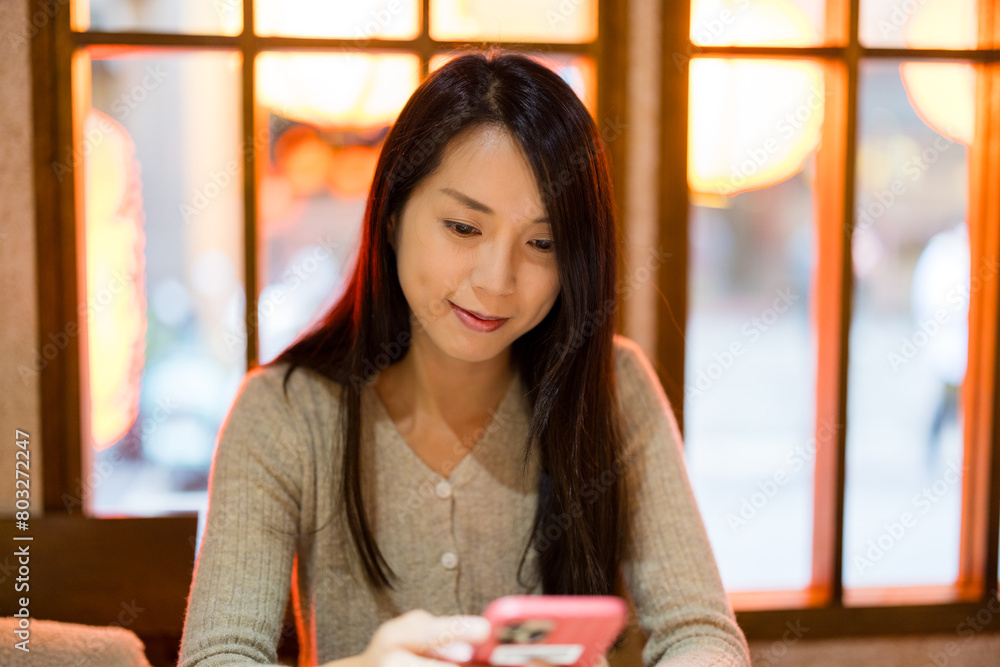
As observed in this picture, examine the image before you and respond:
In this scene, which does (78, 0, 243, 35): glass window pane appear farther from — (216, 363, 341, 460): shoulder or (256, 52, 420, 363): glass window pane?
(216, 363, 341, 460): shoulder

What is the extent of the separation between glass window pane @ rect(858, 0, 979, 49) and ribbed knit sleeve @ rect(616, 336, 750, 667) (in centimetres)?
137

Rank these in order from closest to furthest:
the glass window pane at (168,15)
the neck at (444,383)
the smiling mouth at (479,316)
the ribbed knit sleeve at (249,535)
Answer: the ribbed knit sleeve at (249,535)
the smiling mouth at (479,316)
the neck at (444,383)
the glass window pane at (168,15)

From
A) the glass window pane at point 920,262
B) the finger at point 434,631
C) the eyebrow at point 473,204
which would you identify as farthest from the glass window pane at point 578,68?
the finger at point 434,631

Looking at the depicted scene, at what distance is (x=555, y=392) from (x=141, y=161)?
1404 mm

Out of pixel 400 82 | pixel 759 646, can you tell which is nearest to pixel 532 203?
pixel 400 82

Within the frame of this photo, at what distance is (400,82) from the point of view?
1979 millimetres

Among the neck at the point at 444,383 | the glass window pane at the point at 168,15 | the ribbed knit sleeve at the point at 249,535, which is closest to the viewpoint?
the ribbed knit sleeve at the point at 249,535

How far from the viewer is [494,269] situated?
41.8 inches

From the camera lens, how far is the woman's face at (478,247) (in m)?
1.07

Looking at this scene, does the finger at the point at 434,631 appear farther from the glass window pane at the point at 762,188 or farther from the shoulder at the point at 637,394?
the glass window pane at the point at 762,188

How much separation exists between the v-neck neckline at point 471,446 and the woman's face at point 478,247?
0.22m

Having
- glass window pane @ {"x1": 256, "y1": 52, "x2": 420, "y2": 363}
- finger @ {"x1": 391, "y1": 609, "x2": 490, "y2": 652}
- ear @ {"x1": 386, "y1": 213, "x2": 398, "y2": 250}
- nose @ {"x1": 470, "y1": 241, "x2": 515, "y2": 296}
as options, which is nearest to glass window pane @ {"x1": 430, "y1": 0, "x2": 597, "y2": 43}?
glass window pane @ {"x1": 256, "y1": 52, "x2": 420, "y2": 363}

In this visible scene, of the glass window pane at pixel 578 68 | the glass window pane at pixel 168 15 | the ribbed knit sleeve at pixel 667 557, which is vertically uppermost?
the glass window pane at pixel 168 15

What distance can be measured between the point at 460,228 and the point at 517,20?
1.09m
